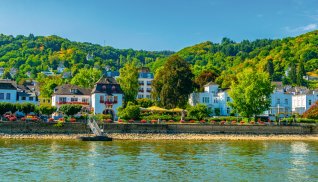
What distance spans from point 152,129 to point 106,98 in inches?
764

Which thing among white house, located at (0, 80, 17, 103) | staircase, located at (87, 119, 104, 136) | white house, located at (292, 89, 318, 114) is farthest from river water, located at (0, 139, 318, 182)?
white house, located at (292, 89, 318, 114)

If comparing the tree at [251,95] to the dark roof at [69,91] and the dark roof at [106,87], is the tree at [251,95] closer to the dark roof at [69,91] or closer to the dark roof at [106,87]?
the dark roof at [106,87]

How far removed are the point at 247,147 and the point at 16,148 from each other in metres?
25.9

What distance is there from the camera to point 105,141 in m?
62.0

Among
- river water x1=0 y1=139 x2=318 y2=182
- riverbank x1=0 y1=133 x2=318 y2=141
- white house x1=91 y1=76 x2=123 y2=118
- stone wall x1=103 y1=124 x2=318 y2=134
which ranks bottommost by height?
river water x1=0 y1=139 x2=318 y2=182

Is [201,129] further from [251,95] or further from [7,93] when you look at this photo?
[7,93]

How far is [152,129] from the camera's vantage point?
230 feet

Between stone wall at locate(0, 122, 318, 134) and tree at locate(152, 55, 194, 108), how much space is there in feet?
62.1

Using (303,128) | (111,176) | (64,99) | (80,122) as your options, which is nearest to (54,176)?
(111,176)

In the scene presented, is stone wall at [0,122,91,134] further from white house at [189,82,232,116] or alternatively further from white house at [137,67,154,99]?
white house at [137,67,154,99]

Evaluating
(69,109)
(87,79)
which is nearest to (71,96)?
(69,109)

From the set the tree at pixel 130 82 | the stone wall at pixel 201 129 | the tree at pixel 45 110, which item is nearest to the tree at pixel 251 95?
the stone wall at pixel 201 129

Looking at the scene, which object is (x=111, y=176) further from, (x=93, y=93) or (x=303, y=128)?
(x=93, y=93)

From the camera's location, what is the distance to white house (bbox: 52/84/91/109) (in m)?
91.4
